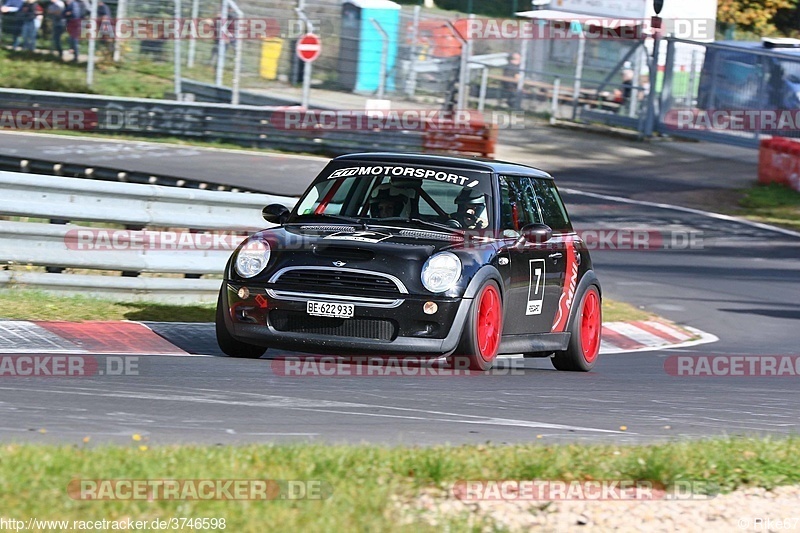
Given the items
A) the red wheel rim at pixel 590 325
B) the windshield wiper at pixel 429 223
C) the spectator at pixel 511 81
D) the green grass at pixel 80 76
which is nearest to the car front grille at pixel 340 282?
the windshield wiper at pixel 429 223

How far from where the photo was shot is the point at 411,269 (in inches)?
331

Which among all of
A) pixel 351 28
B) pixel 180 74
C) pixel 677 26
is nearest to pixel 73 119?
pixel 180 74

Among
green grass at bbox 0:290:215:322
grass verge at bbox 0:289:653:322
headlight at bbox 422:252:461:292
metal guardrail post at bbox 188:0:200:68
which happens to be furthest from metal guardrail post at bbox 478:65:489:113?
headlight at bbox 422:252:461:292

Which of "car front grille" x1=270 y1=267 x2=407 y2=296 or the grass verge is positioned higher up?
"car front grille" x1=270 y1=267 x2=407 y2=296

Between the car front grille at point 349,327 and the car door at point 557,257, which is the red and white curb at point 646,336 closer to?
the car door at point 557,257

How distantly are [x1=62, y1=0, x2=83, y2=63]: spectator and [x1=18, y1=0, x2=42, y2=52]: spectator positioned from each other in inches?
32.8

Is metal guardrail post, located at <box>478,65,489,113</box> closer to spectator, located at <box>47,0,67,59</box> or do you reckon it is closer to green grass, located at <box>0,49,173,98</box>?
green grass, located at <box>0,49,173,98</box>

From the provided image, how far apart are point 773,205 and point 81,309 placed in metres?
18.1

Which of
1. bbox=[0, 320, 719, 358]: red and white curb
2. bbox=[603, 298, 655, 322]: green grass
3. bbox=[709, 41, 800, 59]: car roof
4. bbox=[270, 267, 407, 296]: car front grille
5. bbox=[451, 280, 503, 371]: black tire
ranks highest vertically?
bbox=[709, 41, 800, 59]: car roof

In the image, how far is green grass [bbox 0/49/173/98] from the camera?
3161cm

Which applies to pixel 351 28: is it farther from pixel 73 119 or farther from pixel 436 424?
pixel 436 424

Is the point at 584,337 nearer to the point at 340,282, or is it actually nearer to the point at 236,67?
the point at 340,282

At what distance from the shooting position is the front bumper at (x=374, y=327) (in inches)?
329

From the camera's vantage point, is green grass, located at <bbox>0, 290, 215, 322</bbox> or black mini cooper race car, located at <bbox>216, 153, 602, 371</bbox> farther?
green grass, located at <bbox>0, 290, 215, 322</bbox>
